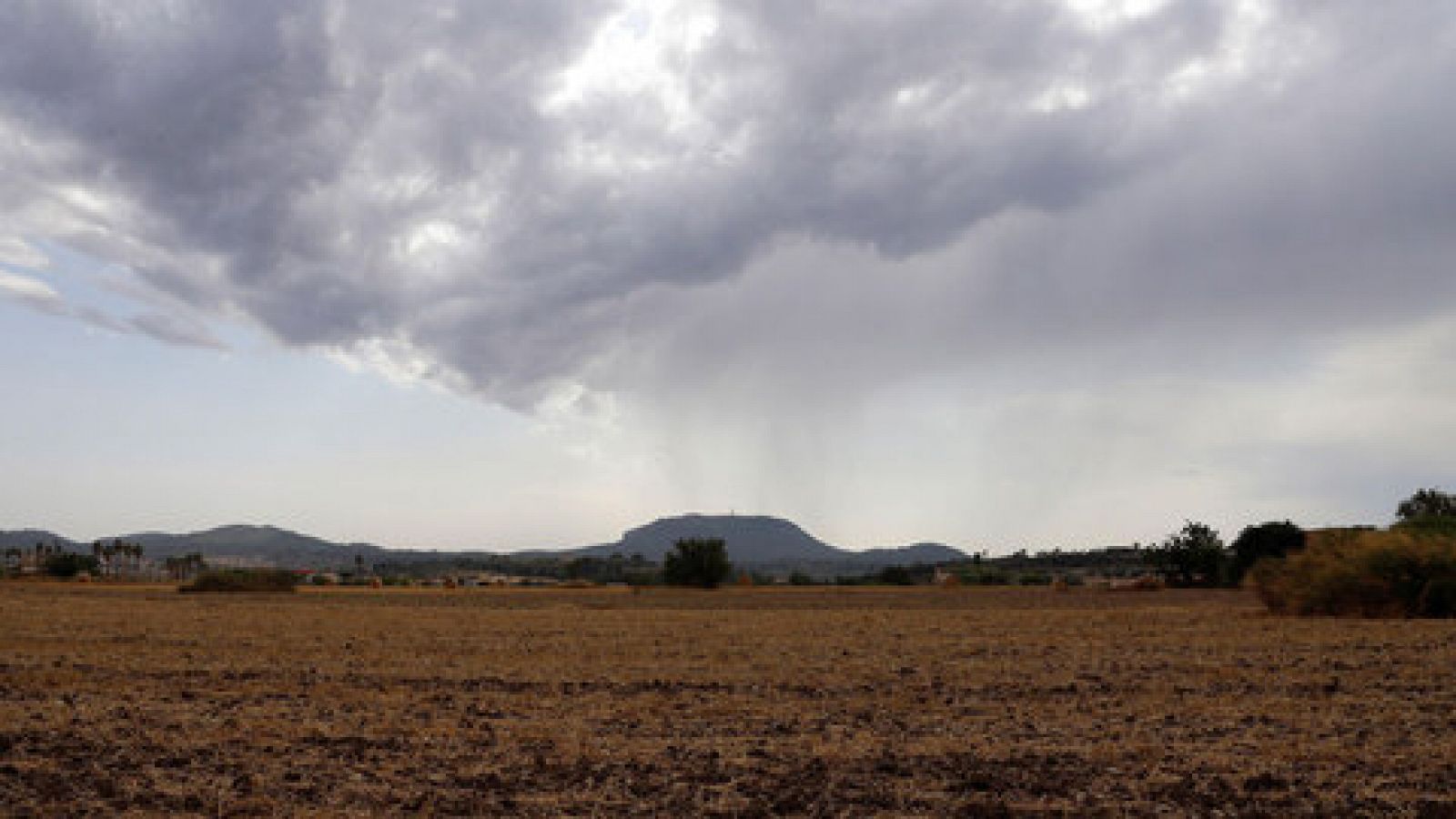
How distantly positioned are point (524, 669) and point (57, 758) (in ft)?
33.3

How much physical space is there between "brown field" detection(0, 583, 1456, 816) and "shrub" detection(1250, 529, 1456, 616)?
5818 mm

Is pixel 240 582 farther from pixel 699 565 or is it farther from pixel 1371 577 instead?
pixel 1371 577

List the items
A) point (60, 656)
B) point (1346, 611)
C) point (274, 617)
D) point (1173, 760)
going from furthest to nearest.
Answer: point (274, 617), point (1346, 611), point (60, 656), point (1173, 760)

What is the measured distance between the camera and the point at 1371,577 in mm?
36094

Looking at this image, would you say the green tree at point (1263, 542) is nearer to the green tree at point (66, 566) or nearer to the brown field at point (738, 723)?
the brown field at point (738, 723)

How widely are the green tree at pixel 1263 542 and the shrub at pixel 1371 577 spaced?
38.3 metres

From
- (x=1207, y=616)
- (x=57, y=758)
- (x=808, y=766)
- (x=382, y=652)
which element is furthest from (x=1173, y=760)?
(x=1207, y=616)

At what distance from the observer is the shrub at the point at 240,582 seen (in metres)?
72.6

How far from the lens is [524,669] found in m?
22.6

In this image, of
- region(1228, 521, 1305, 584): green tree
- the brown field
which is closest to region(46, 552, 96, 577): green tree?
the brown field

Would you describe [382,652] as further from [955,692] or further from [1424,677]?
[1424,677]

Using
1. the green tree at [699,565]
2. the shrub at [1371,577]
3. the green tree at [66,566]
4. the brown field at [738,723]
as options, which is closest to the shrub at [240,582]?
the green tree at [699,565]

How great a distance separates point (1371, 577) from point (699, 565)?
56904mm

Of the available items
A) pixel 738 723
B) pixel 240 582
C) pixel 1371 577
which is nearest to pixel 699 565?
pixel 240 582
